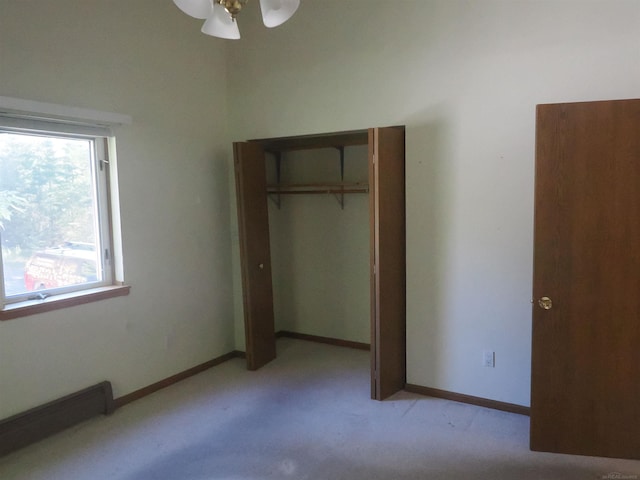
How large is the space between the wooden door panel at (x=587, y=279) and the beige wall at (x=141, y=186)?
8.24ft

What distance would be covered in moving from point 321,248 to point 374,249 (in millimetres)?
1375

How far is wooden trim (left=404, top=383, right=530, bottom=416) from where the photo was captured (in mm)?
2975

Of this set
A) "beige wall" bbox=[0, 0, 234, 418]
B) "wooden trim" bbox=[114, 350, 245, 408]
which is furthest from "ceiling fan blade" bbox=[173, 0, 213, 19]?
"wooden trim" bbox=[114, 350, 245, 408]

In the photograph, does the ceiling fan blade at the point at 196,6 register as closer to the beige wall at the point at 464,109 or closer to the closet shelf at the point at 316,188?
the beige wall at the point at 464,109

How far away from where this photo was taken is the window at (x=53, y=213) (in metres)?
2.65

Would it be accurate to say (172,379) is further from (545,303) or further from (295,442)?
(545,303)

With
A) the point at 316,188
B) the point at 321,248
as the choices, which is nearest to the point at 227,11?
the point at 316,188

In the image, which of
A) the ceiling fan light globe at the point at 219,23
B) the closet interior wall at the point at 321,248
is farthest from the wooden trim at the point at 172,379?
the ceiling fan light globe at the point at 219,23

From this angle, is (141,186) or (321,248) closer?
(141,186)

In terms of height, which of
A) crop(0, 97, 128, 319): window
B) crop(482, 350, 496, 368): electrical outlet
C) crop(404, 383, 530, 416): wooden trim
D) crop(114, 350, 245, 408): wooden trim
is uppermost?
crop(0, 97, 128, 319): window

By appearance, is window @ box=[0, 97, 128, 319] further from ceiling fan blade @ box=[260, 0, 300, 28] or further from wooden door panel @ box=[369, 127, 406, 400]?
wooden door panel @ box=[369, 127, 406, 400]

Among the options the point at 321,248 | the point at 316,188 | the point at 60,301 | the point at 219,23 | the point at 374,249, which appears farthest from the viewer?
the point at 321,248

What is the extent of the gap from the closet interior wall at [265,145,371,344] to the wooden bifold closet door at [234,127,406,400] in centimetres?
34

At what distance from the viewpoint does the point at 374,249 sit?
312 cm
